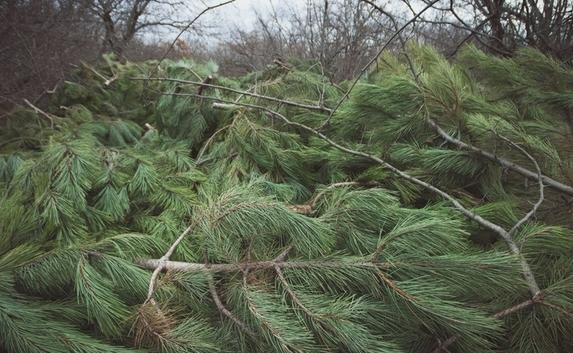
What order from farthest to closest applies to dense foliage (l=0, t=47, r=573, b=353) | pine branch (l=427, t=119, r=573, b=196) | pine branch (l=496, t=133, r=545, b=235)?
1. pine branch (l=427, t=119, r=573, b=196)
2. pine branch (l=496, t=133, r=545, b=235)
3. dense foliage (l=0, t=47, r=573, b=353)

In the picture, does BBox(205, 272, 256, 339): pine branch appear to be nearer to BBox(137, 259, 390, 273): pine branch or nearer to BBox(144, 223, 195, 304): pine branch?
BBox(137, 259, 390, 273): pine branch

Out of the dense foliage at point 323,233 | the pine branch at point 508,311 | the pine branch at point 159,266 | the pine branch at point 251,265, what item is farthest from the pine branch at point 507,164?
the pine branch at point 159,266

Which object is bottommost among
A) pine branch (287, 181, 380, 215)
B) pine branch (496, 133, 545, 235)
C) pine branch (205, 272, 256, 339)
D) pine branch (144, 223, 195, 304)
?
pine branch (205, 272, 256, 339)

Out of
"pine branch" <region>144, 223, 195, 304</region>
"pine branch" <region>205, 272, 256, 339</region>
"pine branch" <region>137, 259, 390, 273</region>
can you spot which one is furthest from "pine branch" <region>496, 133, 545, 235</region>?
"pine branch" <region>144, 223, 195, 304</region>

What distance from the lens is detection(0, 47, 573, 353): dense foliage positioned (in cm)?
95

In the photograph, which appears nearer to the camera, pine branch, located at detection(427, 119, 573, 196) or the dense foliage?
the dense foliage

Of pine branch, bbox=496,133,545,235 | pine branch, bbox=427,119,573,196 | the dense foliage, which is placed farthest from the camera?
pine branch, bbox=427,119,573,196

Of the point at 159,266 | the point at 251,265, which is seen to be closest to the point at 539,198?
the point at 251,265

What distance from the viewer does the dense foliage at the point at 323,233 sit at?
95cm

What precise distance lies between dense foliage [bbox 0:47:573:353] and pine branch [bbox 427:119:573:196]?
2cm

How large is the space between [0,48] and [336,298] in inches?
142

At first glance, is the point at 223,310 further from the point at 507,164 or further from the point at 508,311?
the point at 507,164

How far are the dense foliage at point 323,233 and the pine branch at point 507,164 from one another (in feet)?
0.08

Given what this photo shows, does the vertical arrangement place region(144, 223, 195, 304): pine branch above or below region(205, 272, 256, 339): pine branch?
above
